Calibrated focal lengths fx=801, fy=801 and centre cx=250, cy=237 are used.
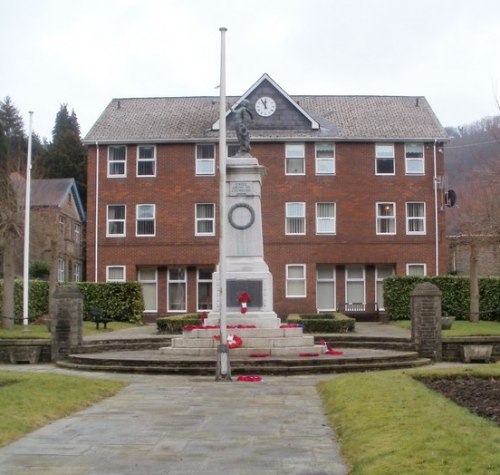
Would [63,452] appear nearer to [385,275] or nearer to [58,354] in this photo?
[58,354]

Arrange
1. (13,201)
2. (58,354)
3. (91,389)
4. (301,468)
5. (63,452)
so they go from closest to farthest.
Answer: (301,468) → (63,452) → (91,389) → (58,354) → (13,201)

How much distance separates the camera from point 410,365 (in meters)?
19.8

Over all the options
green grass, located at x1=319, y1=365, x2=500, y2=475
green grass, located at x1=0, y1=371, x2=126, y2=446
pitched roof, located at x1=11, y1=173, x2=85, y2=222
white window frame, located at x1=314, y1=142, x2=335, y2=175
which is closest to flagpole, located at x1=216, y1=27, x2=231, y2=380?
green grass, located at x1=0, y1=371, x2=126, y2=446

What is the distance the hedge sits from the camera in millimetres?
37938

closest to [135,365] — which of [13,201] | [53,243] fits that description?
[53,243]

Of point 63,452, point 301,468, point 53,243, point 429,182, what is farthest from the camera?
point 429,182

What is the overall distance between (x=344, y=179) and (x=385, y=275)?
5569 mm

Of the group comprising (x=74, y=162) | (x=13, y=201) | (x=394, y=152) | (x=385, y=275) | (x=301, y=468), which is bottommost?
(x=301, y=468)

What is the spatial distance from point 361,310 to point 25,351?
77.4 ft

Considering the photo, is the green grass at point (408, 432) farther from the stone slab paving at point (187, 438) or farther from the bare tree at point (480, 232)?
the bare tree at point (480, 232)

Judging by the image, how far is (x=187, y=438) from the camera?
9.87 meters

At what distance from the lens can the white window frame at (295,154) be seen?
42.9 m

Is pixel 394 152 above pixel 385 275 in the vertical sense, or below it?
above

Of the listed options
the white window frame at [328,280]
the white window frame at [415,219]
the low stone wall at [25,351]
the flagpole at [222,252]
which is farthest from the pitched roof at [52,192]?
the flagpole at [222,252]
